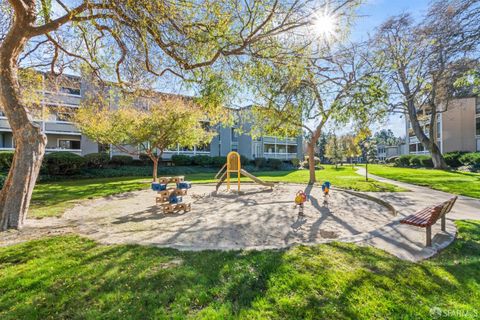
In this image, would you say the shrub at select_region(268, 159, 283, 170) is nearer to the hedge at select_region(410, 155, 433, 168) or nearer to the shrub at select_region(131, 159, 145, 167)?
the shrub at select_region(131, 159, 145, 167)

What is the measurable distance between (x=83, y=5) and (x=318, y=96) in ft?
37.2

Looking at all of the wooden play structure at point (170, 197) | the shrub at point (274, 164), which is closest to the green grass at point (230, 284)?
Result: the wooden play structure at point (170, 197)

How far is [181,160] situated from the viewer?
101 ft

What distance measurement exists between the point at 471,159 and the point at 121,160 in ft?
129

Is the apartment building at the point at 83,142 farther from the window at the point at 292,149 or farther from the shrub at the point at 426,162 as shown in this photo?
the shrub at the point at 426,162

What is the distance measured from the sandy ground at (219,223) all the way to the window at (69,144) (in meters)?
24.1

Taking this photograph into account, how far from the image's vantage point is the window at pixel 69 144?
29416 mm

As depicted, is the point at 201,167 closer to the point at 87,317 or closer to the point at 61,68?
the point at 61,68

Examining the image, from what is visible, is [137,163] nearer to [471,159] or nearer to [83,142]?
[83,142]

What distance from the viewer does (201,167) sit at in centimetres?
3100

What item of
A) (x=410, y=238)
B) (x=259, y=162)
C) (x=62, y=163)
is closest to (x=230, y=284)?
(x=410, y=238)

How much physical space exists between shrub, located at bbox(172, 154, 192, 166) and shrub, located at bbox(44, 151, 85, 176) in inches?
423

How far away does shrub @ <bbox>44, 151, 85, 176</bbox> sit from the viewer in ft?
65.3

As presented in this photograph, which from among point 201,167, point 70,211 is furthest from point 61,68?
point 201,167
